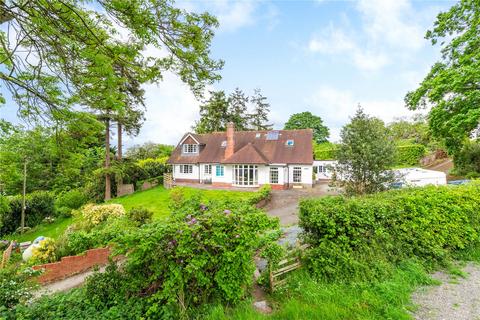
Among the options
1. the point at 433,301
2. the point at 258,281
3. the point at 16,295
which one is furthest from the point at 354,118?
the point at 16,295

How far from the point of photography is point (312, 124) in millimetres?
50875

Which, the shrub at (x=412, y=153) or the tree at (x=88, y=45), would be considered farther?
the shrub at (x=412, y=153)

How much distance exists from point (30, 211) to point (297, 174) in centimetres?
2221

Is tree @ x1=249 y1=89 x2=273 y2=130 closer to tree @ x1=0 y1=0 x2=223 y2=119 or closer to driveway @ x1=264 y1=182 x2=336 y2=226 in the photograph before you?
driveway @ x1=264 y1=182 x2=336 y2=226

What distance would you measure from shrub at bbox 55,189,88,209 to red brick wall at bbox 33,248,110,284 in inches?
631

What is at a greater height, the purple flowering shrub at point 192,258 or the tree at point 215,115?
the tree at point 215,115

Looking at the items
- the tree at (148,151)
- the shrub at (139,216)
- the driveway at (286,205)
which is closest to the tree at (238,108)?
the tree at (148,151)

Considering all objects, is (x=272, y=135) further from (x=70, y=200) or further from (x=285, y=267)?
(x=70, y=200)

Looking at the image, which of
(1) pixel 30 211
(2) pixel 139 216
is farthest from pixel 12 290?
(1) pixel 30 211

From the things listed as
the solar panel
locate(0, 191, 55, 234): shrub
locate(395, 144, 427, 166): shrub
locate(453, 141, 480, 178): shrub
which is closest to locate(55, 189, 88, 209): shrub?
locate(0, 191, 55, 234): shrub

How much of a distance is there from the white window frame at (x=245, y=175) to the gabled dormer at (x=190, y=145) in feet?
21.4

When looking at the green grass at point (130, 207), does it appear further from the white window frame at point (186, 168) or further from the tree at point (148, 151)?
the tree at point (148, 151)

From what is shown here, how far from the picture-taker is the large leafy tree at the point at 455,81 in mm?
11211

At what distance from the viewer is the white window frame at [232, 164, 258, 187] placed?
72.4 ft
